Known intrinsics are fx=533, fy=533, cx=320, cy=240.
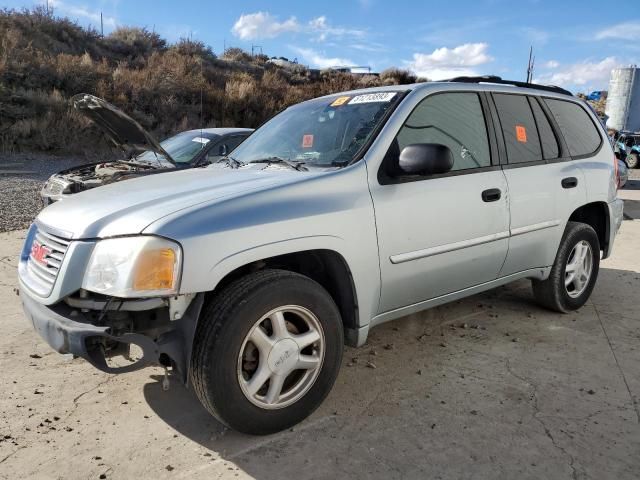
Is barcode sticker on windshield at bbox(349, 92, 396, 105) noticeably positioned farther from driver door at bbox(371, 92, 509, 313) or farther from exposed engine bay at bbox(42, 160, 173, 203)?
exposed engine bay at bbox(42, 160, 173, 203)

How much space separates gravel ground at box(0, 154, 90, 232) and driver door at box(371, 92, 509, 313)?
6374 millimetres

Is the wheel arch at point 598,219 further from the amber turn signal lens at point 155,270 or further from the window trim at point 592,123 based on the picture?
the amber turn signal lens at point 155,270

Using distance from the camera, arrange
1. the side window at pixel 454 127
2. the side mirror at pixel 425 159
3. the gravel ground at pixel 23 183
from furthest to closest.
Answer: the gravel ground at pixel 23 183 → the side window at pixel 454 127 → the side mirror at pixel 425 159

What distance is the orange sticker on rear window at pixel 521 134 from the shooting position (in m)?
3.97

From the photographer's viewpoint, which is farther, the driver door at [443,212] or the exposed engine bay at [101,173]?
the exposed engine bay at [101,173]

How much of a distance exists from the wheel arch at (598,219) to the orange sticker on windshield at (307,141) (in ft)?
8.42

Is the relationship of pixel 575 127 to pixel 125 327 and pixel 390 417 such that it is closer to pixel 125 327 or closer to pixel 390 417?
pixel 390 417

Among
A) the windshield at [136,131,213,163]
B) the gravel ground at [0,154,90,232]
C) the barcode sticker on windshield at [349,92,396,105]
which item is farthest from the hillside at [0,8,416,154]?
the barcode sticker on windshield at [349,92,396,105]

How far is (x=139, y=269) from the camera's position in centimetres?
229

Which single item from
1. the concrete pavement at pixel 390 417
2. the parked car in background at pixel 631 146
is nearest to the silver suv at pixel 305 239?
the concrete pavement at pixel 390 417

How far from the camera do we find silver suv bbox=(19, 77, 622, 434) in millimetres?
2385

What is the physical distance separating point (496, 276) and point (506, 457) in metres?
1.54

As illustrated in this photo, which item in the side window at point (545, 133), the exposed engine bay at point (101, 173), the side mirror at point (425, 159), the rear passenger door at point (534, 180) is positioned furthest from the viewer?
the exposed engine bay at point (101, 173)

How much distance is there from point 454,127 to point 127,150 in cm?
442
